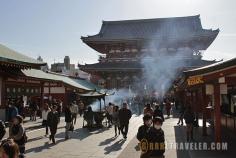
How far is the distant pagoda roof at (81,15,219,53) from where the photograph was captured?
4134cm

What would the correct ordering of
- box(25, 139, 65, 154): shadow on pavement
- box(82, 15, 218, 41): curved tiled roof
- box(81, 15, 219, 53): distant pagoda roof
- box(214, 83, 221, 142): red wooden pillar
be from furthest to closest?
box(82, 15, 218, 41): curved tiled roof < box(81, 15, 219, 53): distant pagoda roof < box(25, 139, 65, 154): shadow on pavement < box(214, 83, 221, 142): red wooden pillar

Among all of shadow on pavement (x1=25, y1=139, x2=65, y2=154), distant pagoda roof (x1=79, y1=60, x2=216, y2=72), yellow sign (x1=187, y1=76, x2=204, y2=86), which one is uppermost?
distant pagoda roof (x1=79, y1=60, x2=216, y2=72)

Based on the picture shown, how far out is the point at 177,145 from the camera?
13742 mm

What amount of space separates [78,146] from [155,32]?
119ft

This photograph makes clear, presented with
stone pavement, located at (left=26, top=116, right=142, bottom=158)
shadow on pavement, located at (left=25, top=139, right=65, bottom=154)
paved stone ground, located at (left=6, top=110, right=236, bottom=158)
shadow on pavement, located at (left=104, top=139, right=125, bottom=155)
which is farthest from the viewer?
shadow on pavement, located at (left=104, top=139, right=125, bottom=155)

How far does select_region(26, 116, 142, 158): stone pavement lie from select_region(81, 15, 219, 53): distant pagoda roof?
26363mm

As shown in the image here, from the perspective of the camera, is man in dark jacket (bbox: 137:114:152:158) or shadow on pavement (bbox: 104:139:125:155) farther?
shadow on pavement (bbox: 104:139:125:155)

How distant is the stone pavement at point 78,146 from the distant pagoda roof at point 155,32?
86.5ft

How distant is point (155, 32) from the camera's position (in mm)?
47688

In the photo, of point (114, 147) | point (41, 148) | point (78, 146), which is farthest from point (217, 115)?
point (41, 148)

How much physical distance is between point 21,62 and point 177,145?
34.6ft

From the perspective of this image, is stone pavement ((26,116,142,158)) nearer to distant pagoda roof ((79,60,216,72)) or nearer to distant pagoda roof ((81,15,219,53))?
distant pagoda roof ((79,60,216,72))

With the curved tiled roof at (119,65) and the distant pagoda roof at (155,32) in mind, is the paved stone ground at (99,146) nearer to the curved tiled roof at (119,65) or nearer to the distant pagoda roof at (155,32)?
the curved tiled roof at (119,65)

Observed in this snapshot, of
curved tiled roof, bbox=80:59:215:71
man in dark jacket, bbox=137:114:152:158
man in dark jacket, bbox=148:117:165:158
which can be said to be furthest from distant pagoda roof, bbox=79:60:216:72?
man in dark jacket, bbox=148:117:165:158
